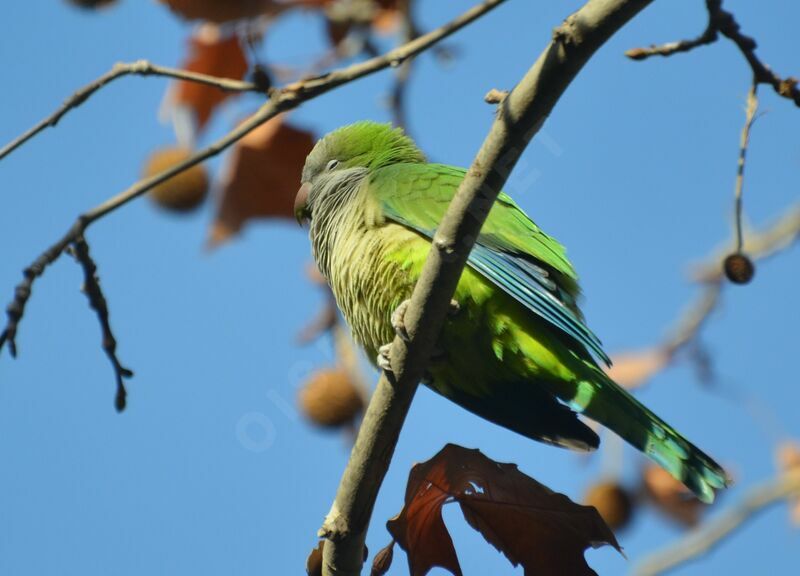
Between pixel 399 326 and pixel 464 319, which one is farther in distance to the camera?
pixel 464 319

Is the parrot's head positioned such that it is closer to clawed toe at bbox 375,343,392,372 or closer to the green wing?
the green wing

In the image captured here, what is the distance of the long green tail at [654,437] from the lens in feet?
11.1

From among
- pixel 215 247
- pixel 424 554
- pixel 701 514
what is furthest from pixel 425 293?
pixel 701 514

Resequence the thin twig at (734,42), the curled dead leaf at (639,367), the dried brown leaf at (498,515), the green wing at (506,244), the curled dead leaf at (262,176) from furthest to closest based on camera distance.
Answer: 1. the curled dead leaf at (639,367)
2. the curled dead leaf at (262,176)
3. the green wing at (506,244)
4. the dried brown leaf at (498,515)
5. the thin twig at (734,42)

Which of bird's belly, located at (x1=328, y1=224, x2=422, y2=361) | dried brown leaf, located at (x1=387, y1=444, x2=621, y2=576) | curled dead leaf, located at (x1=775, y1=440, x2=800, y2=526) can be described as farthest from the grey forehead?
curled dead leaf, located at (x1=775, y1=440, x2=800, y2=526)

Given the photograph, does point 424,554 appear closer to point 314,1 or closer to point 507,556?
point 507,556

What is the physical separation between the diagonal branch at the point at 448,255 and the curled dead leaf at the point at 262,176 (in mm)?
1478

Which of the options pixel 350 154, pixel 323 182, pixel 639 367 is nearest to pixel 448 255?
pixel 323 182

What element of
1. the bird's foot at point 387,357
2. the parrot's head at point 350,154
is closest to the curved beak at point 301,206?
the parrot's head at point 350,154

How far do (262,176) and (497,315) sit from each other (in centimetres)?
142

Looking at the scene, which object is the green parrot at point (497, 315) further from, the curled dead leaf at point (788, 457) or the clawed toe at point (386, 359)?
the curled dead leaf at point (788, 457)

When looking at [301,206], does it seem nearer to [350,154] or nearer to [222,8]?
[350,154]

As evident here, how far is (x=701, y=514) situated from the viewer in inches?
214

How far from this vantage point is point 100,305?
222 cm
